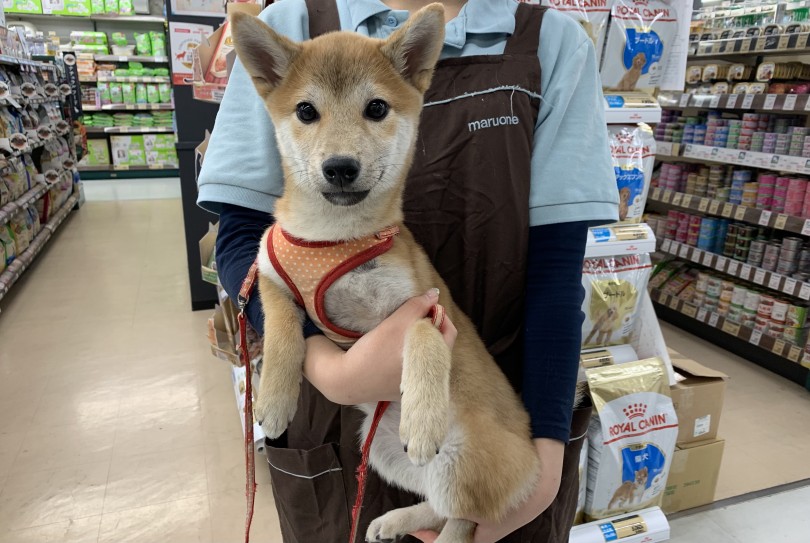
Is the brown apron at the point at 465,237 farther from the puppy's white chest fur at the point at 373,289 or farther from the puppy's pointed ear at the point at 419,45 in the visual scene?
the puppy's white chest fur at the point at 373,289

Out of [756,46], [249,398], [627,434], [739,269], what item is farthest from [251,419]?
[756,46]

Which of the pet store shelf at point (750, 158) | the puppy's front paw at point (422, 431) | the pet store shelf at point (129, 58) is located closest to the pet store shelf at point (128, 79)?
the pet store shelf at point (129, 58)

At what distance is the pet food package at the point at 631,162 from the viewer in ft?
6.73

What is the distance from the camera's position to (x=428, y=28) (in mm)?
921

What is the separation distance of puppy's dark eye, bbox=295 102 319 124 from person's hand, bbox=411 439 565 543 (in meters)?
0.70

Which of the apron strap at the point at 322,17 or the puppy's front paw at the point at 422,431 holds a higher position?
the apron strap at the point at 322,17

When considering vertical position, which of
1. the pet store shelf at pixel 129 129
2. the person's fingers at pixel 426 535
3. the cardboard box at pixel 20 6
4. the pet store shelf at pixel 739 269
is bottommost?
the pet store shelf at pixel 739 269

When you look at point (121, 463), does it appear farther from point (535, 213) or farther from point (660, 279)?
point (660, 279)

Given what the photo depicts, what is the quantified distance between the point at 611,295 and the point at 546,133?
1.21 meters

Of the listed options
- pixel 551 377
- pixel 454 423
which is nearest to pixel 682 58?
pixel 551 377

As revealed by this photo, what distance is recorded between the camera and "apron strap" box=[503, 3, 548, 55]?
1.00 m

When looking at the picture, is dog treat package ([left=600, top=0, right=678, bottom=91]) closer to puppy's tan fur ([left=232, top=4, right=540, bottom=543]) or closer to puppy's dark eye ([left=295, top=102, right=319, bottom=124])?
puppy's tan fur ([left=232, top=4, right=540, bottom=543])

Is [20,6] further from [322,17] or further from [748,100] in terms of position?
[322,17]

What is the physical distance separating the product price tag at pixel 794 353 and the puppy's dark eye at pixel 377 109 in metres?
3.42
